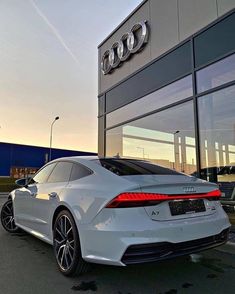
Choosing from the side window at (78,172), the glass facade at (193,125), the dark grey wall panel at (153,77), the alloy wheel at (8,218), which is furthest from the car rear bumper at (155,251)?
the dark grey wall panel at (153,77)

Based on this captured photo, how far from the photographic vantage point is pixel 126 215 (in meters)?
2.90

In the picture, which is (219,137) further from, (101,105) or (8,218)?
(101,105)

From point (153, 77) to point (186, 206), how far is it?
6.91 meters

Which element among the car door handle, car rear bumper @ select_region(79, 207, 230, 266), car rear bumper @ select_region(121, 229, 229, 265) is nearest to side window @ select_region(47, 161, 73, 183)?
the car door handle

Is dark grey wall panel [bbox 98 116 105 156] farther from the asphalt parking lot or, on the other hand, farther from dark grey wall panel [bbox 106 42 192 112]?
the asphalt parking lot

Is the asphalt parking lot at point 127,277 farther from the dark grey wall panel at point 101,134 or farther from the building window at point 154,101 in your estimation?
the dark grey wall panel at point 101,134

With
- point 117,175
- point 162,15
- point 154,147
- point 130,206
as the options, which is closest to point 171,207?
point 130,206

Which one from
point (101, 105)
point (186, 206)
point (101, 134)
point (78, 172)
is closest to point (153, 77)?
point (101, 105)

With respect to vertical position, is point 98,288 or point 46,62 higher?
point 46,62

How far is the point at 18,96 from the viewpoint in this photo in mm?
20172

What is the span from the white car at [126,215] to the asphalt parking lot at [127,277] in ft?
0.77

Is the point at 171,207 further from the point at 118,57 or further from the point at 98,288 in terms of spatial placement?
the point at 118,57

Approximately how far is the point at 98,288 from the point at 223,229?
4.96 ft

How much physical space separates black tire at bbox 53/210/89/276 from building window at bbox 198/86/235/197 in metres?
4.36
